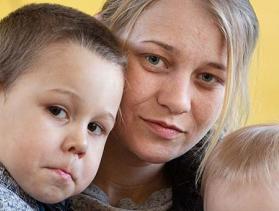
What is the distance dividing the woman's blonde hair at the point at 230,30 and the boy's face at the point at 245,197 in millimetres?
165

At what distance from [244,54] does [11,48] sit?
429 millimetres

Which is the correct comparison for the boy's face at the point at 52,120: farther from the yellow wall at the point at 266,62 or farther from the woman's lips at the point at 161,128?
the yellow wall at the point at 266,62

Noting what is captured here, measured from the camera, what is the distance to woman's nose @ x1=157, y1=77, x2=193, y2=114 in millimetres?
937

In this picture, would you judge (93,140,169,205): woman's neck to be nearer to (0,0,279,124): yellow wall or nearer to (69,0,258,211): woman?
(69,0,258,211): woman

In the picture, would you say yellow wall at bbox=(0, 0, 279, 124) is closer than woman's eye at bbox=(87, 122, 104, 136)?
No

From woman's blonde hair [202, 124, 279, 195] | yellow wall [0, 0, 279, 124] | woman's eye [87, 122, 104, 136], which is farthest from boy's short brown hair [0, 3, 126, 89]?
yellow wall [0, 0, 279, 124]

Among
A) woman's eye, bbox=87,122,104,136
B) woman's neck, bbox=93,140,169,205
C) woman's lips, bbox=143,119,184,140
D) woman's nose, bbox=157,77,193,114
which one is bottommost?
woman's neck, bbox=93,140,169,205

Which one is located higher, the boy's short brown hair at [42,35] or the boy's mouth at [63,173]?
the boy's short brown hair at [42,35]

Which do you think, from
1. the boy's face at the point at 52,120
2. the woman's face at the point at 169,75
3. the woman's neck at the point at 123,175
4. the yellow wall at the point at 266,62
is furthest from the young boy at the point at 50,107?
the yellow wall at the point at 266,62

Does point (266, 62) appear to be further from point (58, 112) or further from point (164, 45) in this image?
point (58, 112)

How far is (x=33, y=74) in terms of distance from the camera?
807mm

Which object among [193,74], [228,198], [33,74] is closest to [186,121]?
[193,74]

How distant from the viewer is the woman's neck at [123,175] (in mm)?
1099

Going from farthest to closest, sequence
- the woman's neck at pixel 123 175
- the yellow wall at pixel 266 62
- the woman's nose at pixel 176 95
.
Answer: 1. the yellow wall at pixel 266 62
2. the woman's neck at pixel 123 175
3. the woman's nose at pixel 176 95
